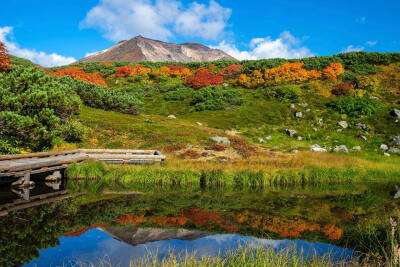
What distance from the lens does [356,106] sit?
144 ft

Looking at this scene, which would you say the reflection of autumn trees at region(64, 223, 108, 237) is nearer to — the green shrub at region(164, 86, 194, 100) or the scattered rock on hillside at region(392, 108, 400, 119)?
the scattered rock on hillside at region(392, 108, 400, 119)

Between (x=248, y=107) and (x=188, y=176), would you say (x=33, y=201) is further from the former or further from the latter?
(x=248, y=107)

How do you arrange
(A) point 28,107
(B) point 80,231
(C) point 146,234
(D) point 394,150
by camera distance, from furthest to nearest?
1. (D) point 394,150
2. (A) point 28,107
3. (B) point 80,231
4. (C) point 146,234

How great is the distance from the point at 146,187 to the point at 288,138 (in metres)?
22.7

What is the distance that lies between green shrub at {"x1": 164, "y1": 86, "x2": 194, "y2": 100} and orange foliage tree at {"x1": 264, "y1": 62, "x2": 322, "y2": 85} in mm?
15444

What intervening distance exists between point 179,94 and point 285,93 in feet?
60.2

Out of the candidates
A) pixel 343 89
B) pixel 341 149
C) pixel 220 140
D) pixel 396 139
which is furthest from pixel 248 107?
pixel 396 139

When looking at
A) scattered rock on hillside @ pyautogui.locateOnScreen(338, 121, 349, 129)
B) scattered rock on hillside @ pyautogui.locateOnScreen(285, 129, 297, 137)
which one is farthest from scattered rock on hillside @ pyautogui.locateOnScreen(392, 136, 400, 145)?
scattered rock on hillside @ pyautogui.locateOnScreen(285, 129, 297, 137)

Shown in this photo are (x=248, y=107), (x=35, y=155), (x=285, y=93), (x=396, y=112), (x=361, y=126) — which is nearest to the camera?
(x=35, y=155)

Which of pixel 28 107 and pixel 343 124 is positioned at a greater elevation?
pixel 28 107

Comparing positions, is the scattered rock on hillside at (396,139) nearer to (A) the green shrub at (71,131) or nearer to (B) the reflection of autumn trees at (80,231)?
(A) the green shrub at (71,131)

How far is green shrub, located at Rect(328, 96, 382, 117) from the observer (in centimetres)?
4253

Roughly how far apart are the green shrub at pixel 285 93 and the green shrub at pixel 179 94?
45.8 feet

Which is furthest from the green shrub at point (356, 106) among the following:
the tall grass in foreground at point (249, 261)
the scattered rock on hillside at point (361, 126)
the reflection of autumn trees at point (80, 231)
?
the reflection of autumn trees at point (80, 231)
